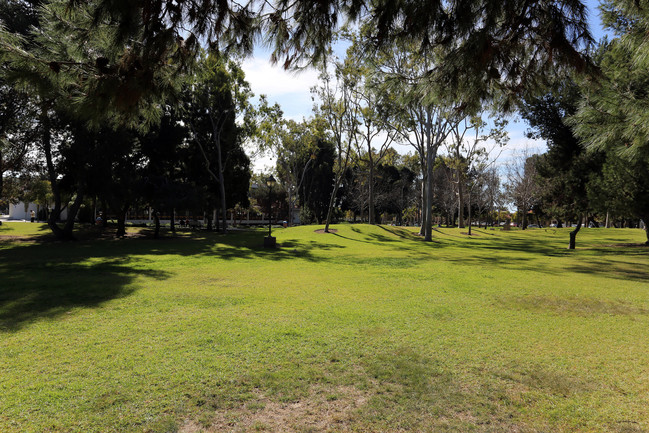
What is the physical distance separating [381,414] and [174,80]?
13.3 feet

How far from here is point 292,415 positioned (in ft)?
9.55

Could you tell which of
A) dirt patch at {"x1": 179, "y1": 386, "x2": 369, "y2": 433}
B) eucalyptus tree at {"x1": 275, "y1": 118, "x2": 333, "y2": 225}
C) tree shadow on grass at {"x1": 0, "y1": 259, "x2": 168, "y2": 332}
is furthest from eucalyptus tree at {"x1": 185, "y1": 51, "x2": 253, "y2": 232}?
dirt patch at {"x1": 179, "y1": 386, "x2": 369, "y2": 433}

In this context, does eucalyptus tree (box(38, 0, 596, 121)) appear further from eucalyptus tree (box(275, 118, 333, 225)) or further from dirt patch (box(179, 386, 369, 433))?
eucalyptus tree (box(275, 118, 333, 225))

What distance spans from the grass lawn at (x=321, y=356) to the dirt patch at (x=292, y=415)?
0.01 m

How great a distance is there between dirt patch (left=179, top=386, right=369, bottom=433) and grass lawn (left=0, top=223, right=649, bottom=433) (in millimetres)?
15

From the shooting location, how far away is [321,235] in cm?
2355

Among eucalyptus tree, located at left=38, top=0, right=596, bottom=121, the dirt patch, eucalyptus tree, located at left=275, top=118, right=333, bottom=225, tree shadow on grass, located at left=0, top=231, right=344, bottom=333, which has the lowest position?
tree shadow on grass, located at left=0, top=231, right=344, bottom=333

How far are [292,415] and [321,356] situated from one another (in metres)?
1.22

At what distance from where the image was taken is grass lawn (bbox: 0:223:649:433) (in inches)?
114

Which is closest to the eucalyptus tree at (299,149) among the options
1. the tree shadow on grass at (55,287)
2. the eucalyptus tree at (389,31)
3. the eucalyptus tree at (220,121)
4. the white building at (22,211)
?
the eucalyptus tree at (220,121)

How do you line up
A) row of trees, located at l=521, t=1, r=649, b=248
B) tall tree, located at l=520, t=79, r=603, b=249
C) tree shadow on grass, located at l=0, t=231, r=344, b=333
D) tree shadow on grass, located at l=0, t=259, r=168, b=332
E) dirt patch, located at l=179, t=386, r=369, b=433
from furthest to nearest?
tall tree, located at l=520, t=79, r=603, b=249 < tree shadow on grass, located at l=0, t=231, r=344, b=333 < tree shadow on grass, located at l=0, t=259, r=168, b=332 < row of trees, located at l=521, t=1, r=649, b=248 < dirt patch, located at l=179, t=386, r=369, b=433

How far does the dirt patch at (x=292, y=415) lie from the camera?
8.93 feet

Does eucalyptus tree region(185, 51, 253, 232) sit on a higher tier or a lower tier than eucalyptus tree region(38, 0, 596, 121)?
higher

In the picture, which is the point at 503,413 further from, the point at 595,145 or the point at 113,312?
the point at 113,312
